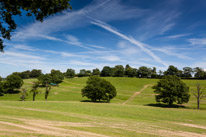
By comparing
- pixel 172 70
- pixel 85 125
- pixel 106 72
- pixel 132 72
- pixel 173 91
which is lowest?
pixel 85 125

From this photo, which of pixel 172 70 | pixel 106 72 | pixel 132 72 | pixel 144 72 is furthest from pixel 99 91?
pixel 172 70

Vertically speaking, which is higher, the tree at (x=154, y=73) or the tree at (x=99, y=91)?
the tree at (x=154, y=73)

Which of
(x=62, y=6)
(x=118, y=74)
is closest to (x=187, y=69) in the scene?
(x=118, y=74)

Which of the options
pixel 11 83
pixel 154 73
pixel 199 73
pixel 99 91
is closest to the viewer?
pixel 99 91

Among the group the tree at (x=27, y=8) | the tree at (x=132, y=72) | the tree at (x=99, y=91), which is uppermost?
the tree at (x=132, y=72)

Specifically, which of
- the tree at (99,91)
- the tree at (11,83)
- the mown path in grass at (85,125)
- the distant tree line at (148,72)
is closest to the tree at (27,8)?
the mown path in grass at (85,125)

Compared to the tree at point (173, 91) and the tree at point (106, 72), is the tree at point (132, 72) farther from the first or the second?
the tree at point (173, 91)

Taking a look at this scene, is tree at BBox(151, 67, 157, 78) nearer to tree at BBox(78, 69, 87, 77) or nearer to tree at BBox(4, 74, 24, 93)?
tree at BBox(78, 69, 87, 77)

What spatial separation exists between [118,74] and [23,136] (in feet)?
547

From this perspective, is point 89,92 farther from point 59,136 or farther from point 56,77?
point 56,77

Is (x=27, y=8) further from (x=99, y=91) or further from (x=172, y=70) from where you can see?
(x=172, y=70)

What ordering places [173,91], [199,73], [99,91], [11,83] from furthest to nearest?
[199,73] < [11,83] < [99,91] < [173,91]

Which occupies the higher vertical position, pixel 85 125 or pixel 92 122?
pixel 85 125

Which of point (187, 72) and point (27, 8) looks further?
point (187, 72)
